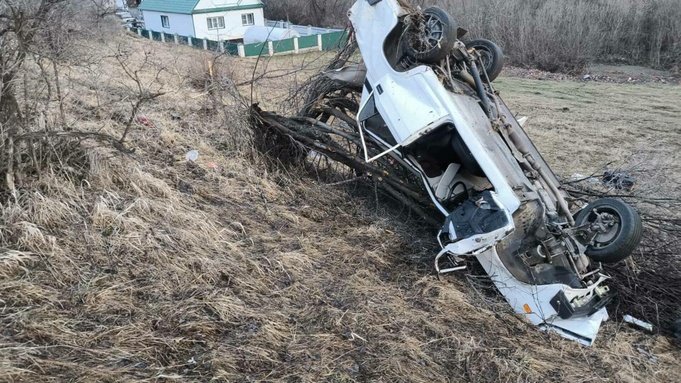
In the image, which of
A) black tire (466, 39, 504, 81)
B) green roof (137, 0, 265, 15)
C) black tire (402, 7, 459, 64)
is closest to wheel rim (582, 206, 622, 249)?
black tire (402, 7, 459, 64)

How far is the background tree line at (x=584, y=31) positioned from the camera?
20.4m

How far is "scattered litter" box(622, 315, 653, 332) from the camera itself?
149 inches

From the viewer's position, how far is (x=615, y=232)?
11.4 feet

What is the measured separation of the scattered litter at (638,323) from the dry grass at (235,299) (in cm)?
6

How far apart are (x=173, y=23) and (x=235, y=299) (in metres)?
32.1

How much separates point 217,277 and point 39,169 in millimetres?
1627

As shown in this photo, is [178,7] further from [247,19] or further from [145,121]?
[145,121]

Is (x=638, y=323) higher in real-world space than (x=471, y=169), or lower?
lower

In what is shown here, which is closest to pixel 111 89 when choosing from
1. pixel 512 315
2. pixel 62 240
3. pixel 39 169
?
pixel 39 169

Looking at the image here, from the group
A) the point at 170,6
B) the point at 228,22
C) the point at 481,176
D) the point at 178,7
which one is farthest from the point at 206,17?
the point at 481,176

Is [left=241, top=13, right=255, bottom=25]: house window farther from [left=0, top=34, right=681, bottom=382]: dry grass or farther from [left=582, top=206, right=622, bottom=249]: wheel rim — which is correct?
[left=582, top=206, right=622, bottom=249]: wheel rim

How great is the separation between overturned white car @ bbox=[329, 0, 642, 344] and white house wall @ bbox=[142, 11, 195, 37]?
91.4 feet

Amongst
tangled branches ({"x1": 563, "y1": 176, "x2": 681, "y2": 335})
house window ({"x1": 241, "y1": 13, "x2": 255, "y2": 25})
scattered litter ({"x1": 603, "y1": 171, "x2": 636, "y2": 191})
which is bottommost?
scattered litter ({"x1": 603, "y1": 171, "x2": 636, "y2": 191})

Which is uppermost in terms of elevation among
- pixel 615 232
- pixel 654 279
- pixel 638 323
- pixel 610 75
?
pixel 615 232
